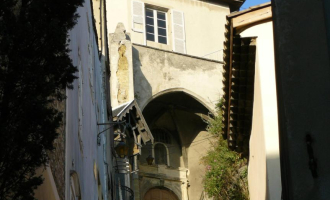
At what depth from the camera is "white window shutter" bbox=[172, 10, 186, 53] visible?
28989 millimetres

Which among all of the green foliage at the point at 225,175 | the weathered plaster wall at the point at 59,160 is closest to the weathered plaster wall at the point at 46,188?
the weathered plaster wall at the point at 59,160

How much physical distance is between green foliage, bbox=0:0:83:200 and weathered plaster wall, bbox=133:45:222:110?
2075 cm

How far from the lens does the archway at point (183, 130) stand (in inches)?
1105

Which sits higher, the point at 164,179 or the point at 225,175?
the point at 164,179

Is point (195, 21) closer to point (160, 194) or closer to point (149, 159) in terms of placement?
point (149, 159)

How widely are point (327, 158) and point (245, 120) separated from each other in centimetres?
801

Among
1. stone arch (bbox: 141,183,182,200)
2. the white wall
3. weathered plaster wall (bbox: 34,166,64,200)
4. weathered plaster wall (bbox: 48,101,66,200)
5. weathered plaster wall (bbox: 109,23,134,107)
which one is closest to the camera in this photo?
weathered plaster wall (bbox: 34,166,64,200)

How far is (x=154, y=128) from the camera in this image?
94.4ft

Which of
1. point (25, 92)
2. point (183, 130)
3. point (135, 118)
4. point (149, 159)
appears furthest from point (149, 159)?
point (25, 92)

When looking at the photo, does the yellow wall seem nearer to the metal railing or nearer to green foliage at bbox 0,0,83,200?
green foliage at bbox 0,0,83,200

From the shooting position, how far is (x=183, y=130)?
1141 inches

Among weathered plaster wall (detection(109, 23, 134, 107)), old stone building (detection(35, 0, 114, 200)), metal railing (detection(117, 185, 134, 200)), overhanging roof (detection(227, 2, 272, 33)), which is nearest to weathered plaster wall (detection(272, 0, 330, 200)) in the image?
old stone building (detection(35, 0, 114, 200))

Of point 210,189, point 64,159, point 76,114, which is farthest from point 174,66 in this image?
point 64,159

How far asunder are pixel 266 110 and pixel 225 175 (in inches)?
404
